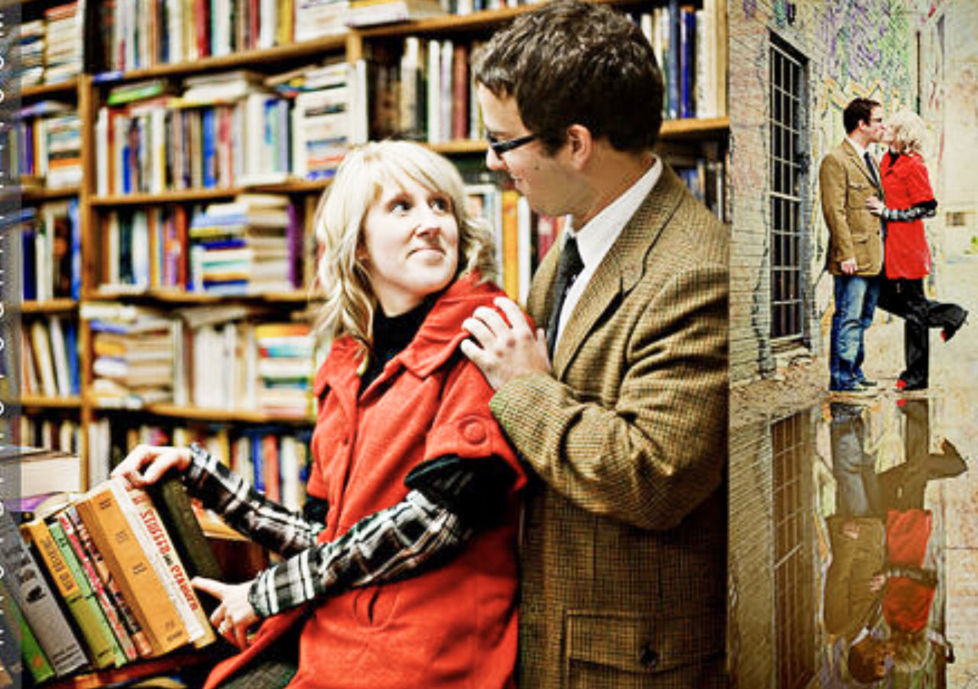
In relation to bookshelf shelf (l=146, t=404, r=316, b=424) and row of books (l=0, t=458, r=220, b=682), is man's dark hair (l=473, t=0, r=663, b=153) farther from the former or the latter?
bookshelf shelf (l=146, t=404, r=316, b=424)

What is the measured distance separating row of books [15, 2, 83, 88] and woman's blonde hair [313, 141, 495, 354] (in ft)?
7.27

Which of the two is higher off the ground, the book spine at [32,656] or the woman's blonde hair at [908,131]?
the woman's blonde hair at [908,131]

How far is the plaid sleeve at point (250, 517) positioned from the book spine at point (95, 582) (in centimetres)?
19

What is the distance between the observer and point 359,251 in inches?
55.1

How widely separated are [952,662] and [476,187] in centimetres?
177

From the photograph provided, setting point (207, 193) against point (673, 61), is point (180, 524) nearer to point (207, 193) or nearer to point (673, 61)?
point (673, 61)

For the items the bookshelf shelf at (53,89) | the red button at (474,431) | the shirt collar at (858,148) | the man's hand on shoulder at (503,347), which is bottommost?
the red button at (474,431)

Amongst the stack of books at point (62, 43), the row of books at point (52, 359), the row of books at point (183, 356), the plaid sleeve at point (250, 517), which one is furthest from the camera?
the row of books at point (52, 359)

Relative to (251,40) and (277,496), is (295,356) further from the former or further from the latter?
(251,40)

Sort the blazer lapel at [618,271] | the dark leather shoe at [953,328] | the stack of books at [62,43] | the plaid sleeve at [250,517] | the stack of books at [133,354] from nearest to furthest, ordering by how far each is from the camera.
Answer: the dark leather shoe at [953,328], the blazer lapel at [618,271], the plaid sleeve at [250,517], the stack of books at [133,354], the stack of books at [62,43]

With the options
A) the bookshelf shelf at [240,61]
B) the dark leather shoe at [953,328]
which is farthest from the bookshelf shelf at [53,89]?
the dark leather shoe at [953,328]

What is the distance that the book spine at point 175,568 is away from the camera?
4.38ft

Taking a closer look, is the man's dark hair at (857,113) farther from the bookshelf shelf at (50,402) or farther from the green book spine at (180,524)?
the bookshelf shelf at (50,402)

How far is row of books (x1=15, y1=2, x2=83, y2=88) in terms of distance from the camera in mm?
3209
